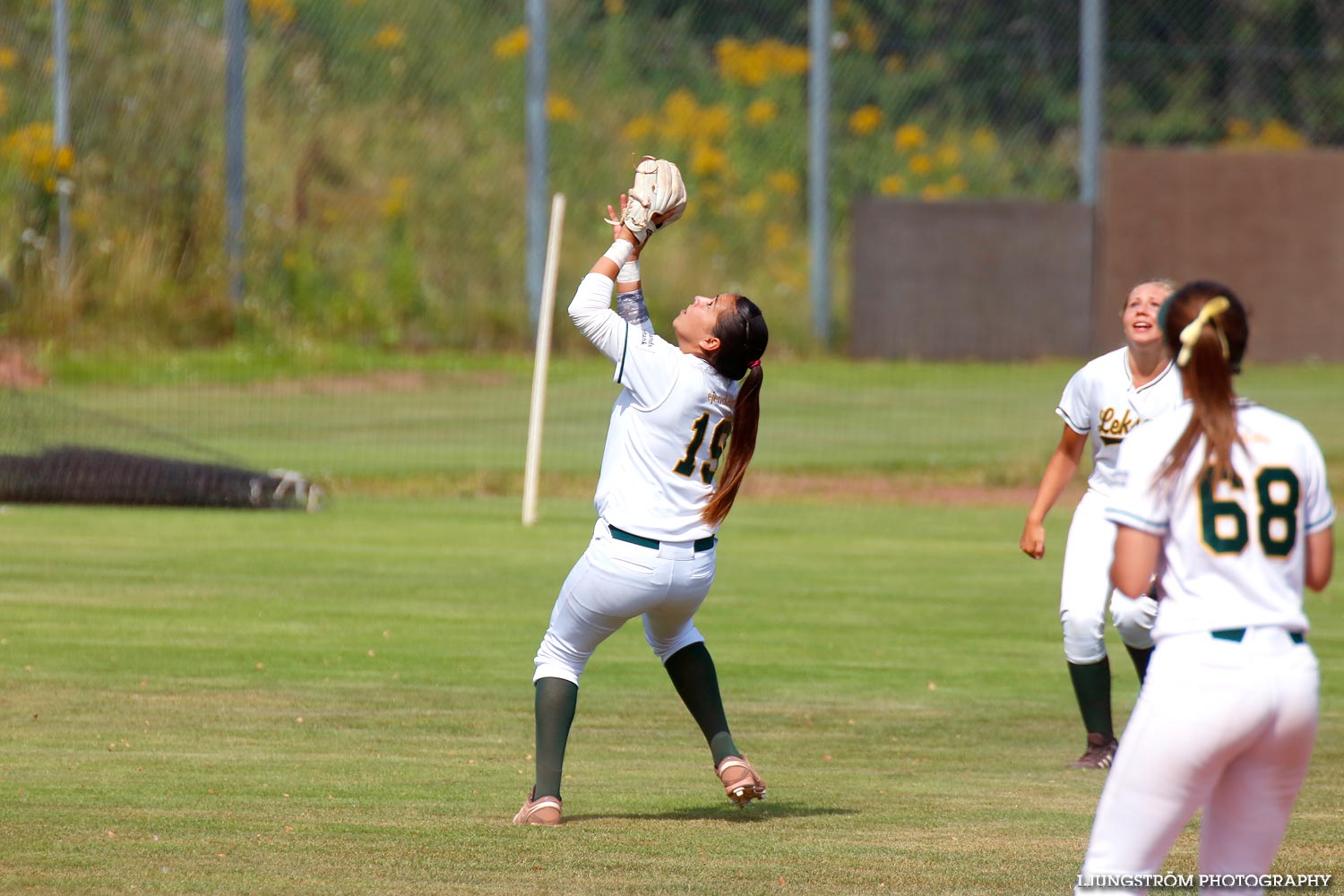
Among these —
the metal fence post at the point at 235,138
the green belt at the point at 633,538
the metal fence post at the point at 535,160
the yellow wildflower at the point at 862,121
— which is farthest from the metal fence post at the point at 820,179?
the green belt at the point at 633,538

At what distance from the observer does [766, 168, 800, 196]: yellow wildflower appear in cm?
3753

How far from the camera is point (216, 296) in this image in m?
32.7

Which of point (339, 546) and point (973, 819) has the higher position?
point (973, 819)

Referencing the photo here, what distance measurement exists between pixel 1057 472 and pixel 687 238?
94.5ft

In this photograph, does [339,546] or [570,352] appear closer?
[339,546]

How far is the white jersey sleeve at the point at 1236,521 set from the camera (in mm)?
4238

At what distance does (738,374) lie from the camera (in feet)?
21.2

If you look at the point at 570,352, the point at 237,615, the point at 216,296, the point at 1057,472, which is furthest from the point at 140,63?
the point at 1057,472

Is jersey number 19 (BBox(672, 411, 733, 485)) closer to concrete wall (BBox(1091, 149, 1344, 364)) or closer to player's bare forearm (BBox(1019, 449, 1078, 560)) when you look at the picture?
player's bare forearm (BBox(1019, 449, 1078, 560))

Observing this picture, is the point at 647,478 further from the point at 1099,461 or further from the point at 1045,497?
the point at 1099,461

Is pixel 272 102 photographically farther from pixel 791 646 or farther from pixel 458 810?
pixel 458 810

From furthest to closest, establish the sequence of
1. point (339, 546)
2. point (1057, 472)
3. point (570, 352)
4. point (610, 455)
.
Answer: point (570, 352) < point (339, 546) < point (1057, 472) < point (610, 455)

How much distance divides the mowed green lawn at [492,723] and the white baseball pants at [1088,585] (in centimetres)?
58

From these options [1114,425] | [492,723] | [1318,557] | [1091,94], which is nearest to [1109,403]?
[1114,425]
